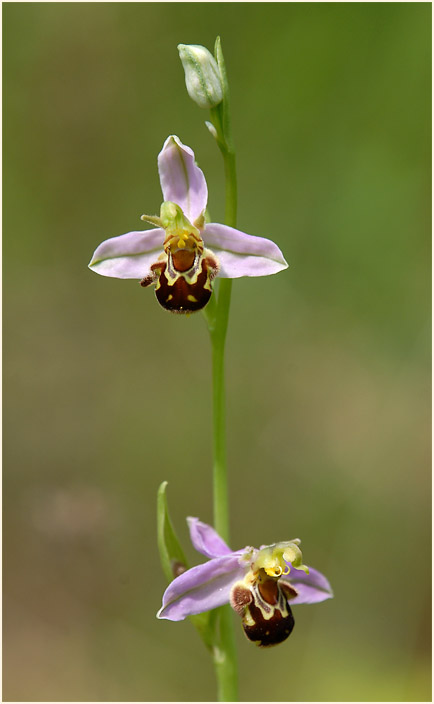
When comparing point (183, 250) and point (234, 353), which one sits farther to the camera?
point (234, 353)

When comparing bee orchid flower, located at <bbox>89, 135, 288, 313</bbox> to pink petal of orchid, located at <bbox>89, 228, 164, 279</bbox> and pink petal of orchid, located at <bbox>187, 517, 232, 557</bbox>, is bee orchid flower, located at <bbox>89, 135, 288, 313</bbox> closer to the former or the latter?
pink petal of orchid, located at <bbox>89, 228, 164, 279</bbox>

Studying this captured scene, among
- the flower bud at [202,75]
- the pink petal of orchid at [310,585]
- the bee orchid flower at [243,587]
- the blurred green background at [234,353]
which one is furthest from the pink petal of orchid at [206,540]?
the blurred green background at [234,353]

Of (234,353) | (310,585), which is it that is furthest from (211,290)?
(234,353)

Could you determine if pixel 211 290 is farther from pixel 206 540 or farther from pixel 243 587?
pixel 243 587

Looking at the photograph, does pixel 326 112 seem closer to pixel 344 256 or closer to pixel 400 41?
pixel 400 41

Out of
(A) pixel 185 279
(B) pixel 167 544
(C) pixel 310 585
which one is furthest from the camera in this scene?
(C) pixel 310 585

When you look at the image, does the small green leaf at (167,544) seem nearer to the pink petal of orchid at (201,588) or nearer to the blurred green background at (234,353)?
the pink petal of orchid at (201,588)

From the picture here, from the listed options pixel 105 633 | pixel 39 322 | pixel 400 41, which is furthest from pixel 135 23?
pixel 105 633

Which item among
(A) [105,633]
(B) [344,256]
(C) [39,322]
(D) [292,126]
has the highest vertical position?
(D) [292,126]
